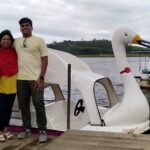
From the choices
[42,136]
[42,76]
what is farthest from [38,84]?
[42,136]

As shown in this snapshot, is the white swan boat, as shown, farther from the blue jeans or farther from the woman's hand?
the woman's hand

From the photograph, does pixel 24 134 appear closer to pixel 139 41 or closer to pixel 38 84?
pixel 38 84

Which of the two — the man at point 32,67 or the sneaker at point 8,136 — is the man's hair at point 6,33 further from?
the sneaker at point 8,136

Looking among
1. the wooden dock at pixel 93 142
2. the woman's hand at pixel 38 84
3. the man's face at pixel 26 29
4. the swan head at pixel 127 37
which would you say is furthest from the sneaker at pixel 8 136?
the swan head at pixel 127 37

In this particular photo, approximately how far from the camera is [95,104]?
21.6 feet

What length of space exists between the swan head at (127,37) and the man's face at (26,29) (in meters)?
1.99

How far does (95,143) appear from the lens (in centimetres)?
519

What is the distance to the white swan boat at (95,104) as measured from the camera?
660 cm

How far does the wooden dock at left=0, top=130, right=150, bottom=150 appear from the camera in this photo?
→ 5.02 meters

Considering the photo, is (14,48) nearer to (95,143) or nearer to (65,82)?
(65,82)

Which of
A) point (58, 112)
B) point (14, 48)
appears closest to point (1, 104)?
point (14, 48)

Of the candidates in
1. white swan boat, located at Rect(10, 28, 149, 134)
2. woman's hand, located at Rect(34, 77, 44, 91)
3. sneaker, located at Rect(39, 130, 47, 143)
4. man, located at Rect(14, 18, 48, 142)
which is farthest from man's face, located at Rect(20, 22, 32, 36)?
sneaker, located at Rect(39, 130, 47, 143)

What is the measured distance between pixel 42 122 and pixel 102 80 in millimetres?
1670

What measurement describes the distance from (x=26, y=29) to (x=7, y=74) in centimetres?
72
